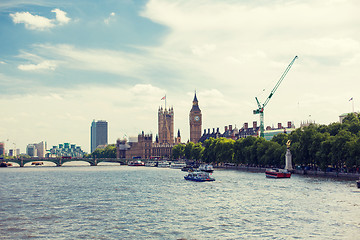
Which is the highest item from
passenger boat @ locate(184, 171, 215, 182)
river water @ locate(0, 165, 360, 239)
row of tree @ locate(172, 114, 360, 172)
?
row of tree @ locate(172, 114, 360, 172)

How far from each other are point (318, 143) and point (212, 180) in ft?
105

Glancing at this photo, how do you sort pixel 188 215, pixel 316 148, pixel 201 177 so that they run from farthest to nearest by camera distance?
1. pixel 316 148
2. pixel 201 177
3. pixel 188 215

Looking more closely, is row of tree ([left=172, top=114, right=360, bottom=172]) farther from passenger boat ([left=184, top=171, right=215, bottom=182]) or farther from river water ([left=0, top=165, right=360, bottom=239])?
passenger boat ([left=184, top=171, right=215, bottom=182])

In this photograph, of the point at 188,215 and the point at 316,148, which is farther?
the point at 316,148

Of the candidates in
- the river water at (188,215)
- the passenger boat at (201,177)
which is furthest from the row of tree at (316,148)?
the passenger boat at (201,177)

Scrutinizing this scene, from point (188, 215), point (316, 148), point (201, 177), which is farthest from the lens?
point (316, 148)

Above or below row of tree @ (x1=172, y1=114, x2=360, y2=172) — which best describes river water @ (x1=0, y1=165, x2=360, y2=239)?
below

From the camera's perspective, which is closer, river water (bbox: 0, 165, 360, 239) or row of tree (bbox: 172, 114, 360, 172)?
river water (bbox: 0, 165, 360, 239)

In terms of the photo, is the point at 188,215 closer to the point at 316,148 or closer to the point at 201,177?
the point at 201,177

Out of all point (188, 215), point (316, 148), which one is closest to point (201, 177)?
point (316, 148)

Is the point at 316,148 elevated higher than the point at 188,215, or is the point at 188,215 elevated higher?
the point at 316,148

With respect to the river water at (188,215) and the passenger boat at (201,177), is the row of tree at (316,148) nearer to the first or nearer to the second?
the river water at (188,215)

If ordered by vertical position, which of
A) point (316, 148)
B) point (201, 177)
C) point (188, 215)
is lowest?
point (188, 215)

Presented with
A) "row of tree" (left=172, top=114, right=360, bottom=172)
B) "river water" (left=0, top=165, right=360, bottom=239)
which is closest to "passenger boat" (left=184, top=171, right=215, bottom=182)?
"row of tree" (left=172, top=114, right=360, bottom=172)
